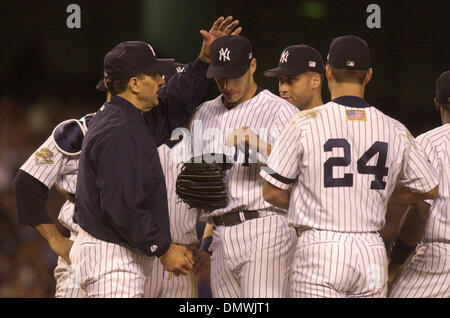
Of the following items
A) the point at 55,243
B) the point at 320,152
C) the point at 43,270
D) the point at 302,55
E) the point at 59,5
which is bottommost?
the point at 43,270

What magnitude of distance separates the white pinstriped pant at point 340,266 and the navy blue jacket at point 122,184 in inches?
22.3

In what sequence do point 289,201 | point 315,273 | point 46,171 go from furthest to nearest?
point 46,171, point 289,201, point 315,273

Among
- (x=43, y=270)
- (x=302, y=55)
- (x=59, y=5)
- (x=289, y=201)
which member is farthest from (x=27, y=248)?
(x=289, y=201)

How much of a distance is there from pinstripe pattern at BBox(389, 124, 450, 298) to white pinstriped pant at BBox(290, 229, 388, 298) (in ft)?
1.87

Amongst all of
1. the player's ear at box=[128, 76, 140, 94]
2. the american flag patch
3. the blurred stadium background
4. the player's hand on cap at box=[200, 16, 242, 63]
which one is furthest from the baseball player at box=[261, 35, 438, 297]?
the blurred stadium background

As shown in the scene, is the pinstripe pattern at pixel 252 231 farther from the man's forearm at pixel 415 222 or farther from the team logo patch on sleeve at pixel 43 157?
the team logo patch on sleeve at pixel 43 157

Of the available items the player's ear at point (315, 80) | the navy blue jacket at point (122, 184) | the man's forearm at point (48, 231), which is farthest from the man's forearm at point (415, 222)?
the man's forearm at point (48, 231)

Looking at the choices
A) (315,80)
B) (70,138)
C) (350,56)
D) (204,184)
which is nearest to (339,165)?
(350,56)

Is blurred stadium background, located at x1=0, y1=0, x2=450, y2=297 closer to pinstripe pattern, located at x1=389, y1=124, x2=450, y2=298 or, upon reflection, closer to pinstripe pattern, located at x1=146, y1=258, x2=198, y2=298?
pinstripe pattern, located at x1=146, y1=258, x2=198, y2=298

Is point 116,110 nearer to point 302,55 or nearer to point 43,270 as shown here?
point 302,55

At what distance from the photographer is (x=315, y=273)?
110 inches

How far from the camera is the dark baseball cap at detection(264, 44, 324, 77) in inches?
151

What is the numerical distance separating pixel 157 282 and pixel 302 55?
1.44 meters

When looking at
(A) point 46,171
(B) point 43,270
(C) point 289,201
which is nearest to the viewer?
(C) point 289,201
